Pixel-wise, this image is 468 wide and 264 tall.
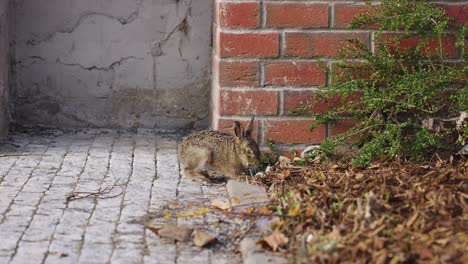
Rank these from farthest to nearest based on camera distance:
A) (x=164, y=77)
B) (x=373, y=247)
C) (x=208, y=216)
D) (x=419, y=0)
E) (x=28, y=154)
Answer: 1. (x=164, y=77)
2. (x=28, y=154)
3. (x=419, y=0)
4. (x=208, y=216)
5. (x=373, y=247)

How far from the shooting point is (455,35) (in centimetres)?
655

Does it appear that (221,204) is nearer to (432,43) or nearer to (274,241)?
(274,241)

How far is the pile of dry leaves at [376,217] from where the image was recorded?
14.3ft

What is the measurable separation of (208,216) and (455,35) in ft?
7.58

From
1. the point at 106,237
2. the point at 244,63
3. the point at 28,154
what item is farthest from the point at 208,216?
the point at 28,154

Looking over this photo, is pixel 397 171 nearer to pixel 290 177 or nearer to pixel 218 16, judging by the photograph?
pixel 290 177

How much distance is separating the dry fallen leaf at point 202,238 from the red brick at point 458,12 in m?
2.57

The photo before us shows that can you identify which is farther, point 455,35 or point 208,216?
point 455,35

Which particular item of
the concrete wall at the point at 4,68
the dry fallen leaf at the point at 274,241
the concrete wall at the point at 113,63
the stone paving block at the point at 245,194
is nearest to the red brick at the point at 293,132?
the stone paving block at the point at 245,194

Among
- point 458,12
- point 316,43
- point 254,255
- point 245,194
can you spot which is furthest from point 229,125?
point 254,255

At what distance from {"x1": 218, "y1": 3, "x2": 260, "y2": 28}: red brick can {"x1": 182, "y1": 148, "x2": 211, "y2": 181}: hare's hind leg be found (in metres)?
0.90

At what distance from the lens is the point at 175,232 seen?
5016 mm

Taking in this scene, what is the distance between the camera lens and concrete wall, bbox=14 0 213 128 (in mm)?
7758

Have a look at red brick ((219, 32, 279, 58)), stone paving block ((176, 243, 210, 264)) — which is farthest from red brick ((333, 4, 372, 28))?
stone paving block ((176, 243, 210, 264))
